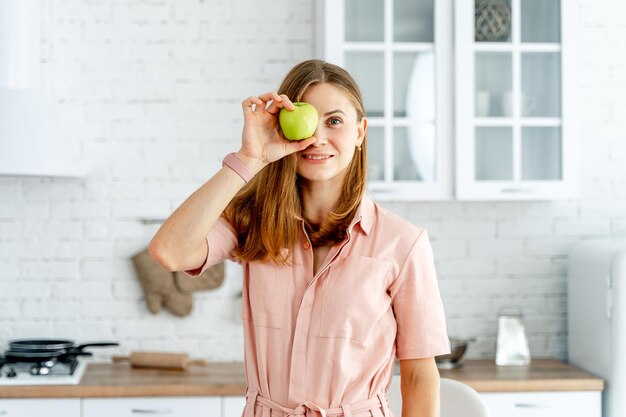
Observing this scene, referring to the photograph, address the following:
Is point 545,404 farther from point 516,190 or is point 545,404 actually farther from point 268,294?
point 268,294

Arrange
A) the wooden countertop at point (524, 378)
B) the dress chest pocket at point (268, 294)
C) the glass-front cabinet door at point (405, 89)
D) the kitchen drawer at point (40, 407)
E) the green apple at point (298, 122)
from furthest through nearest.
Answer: the glass-front cabinet door at point (405, 89) < the wooden countertop at point (524, 378) < the kitchen drawer at point (40, 407) < the dress chest pocket at point (268, 294) < the green apple at point (298, 122)

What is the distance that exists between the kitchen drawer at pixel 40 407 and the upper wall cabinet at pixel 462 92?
1459 mm

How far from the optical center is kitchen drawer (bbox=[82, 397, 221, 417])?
10.3ft

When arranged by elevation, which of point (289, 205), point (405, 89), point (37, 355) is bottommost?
point (37, 355)

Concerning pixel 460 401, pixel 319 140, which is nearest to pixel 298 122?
pixel 319 140

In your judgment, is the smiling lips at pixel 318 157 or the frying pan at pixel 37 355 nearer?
the smiling lips at pixel 318 157

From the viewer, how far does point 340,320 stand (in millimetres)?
1757

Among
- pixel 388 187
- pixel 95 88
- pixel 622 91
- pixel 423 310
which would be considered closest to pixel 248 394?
pixel 423 310

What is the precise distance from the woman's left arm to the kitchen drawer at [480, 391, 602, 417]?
153 centimetres

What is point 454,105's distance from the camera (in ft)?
11.3

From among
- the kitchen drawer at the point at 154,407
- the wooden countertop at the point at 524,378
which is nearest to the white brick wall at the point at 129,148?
the kitchen drawer at the point at 154,407

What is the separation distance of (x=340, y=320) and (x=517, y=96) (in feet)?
6.68

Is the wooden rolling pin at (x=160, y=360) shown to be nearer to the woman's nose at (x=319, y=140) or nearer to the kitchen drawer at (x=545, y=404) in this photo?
the kitchen drawer at (x=545, y=404)

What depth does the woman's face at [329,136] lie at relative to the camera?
176cm
